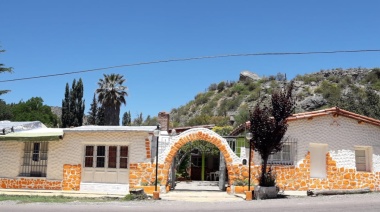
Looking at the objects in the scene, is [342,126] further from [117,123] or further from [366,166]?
[117,123]

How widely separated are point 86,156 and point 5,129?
4453 mm

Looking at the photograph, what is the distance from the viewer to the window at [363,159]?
20016mm

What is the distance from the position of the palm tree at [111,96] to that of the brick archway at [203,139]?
2523 cm

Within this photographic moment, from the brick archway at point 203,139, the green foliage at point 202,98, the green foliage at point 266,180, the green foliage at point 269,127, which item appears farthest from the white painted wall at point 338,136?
the green foliage at point 202,98

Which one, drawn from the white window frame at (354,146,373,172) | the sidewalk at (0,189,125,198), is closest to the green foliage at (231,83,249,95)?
the white window frame at (354,146,373,172)

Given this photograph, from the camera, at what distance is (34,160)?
20.3m

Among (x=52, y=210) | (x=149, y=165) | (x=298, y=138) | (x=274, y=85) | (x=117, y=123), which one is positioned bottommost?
(x=52, y=210)

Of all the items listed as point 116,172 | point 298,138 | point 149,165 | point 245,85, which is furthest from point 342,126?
point 245,85

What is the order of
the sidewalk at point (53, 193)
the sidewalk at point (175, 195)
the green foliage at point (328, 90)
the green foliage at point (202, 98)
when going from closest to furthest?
1. the sidewalk at point (175, 195)
2. the sidewalk at point (53, 193)
3. the green foliage at point (328, 90)
4. the green foliage at point (202, 98)

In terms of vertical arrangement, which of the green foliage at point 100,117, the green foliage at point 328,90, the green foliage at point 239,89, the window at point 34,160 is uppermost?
the green foliage at point 239,89

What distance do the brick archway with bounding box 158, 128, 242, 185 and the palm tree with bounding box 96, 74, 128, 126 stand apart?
25.2 m

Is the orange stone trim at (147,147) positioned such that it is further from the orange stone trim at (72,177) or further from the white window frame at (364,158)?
the white window frame at (364,158)

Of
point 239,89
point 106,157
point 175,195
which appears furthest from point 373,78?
point 106,157

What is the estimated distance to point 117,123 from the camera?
44.3 metres
